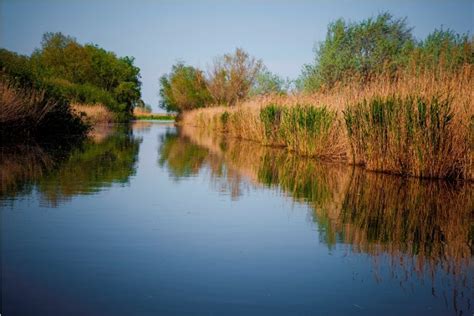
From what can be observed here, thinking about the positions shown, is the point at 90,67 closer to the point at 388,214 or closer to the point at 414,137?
the point at 414,137

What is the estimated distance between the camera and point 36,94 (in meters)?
16.7

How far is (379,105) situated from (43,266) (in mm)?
8528

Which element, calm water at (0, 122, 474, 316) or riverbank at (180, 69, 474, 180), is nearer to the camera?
Answer: calm water at (0, 122, 474, 316)

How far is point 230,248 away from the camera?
13.5 feet

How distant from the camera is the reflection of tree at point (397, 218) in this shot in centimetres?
378

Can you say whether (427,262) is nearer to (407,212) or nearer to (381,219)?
(381,219)

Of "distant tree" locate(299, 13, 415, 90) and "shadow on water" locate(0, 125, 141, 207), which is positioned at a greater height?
"distant tree" locate(299, 13, 415, 90)

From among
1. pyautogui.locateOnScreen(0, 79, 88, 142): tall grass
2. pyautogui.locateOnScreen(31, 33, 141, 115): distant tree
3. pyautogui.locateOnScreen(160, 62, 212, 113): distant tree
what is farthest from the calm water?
pyautogui.locateOnScreen(31, 33, 141, 115): distant tree

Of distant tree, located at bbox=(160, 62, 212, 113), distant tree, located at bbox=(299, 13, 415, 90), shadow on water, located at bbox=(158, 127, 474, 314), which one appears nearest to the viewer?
shadow on water, located at bbox=(158, 127, 474, 314)

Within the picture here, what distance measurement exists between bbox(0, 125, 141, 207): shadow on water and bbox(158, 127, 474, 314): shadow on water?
1.37 m

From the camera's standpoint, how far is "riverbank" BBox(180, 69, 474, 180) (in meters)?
8.79

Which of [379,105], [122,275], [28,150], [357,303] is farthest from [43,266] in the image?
[28,150]

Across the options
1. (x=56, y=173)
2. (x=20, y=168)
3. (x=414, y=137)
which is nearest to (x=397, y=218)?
(x=414, y=137)

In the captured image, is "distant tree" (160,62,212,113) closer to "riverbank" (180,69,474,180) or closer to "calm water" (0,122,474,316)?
"riverbank" (180,69,474,180)
